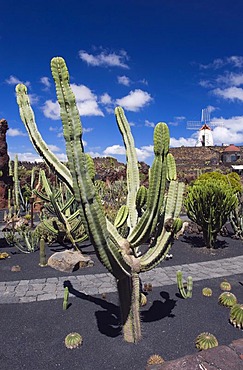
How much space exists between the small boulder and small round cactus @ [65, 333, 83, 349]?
2.76 metres

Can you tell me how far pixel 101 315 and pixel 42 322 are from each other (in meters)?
0.82

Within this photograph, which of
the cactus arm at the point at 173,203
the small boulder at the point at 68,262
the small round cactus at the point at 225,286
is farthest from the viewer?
the small boulder at the point at 68,262

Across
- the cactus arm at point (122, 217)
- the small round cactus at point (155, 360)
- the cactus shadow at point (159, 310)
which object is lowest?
the cactus shadow at point (159, 310)

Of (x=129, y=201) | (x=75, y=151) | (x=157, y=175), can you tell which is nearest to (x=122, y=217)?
(x=129, y=201)

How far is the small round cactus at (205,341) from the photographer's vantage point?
136 inches

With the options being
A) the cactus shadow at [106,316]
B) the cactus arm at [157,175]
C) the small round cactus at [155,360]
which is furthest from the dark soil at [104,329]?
the cactus arm at [157,175]

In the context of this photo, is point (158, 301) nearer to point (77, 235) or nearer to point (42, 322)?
point (42, 322)

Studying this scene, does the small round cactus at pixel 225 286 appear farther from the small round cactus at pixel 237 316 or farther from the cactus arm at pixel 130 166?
the cactus arm at pixel 130 166

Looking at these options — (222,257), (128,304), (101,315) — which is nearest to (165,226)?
(128,304)

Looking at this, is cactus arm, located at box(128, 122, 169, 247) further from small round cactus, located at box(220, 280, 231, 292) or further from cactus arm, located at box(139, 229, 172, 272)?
small round cactus, located at box(220, 280, 231, 292)

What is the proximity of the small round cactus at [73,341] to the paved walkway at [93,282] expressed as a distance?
1.42 metres

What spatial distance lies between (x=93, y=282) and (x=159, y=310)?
62.5 inches

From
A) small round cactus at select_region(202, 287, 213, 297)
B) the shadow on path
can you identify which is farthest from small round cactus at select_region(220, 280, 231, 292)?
the shadow on path

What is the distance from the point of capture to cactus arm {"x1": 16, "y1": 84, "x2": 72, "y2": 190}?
3.58m
